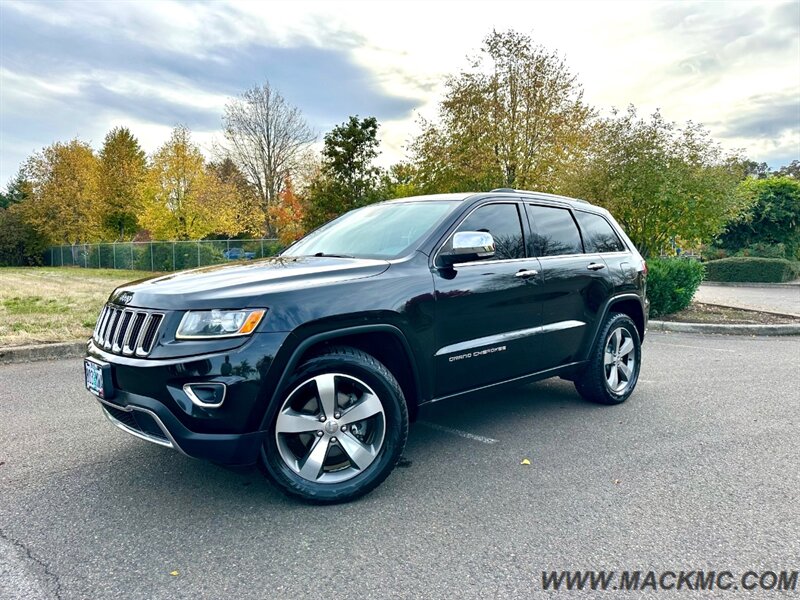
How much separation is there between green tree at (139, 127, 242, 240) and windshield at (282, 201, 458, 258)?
85.7 feet

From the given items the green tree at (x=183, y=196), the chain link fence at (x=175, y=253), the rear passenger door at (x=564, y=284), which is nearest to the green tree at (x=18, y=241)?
the chain link fence at (x=175, y=253)

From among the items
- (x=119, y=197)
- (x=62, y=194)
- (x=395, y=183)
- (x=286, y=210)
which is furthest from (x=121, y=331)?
(x=119, y=197)

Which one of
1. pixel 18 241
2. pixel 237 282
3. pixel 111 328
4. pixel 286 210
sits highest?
pixel 286 210

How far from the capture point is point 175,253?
2702 centimetres

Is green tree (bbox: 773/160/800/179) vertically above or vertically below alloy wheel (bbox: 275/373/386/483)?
above

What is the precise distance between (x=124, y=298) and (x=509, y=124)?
47.9 feet

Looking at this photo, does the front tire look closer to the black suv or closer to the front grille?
the black suv

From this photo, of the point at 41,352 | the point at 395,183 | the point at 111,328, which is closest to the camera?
the point at 111,328

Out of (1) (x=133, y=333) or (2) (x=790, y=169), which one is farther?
(2) (x=790, y=169)

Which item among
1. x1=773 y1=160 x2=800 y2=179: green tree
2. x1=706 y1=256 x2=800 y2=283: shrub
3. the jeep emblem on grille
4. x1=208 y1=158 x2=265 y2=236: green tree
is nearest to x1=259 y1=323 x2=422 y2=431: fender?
the jeep emblem on grille

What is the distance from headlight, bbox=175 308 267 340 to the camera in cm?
282

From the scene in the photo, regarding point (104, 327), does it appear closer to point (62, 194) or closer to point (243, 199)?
point (243, 199)

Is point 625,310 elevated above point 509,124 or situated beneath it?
situated beneath

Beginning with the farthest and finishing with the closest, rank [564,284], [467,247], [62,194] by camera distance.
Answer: [62,194], [564,284], [467,247]
